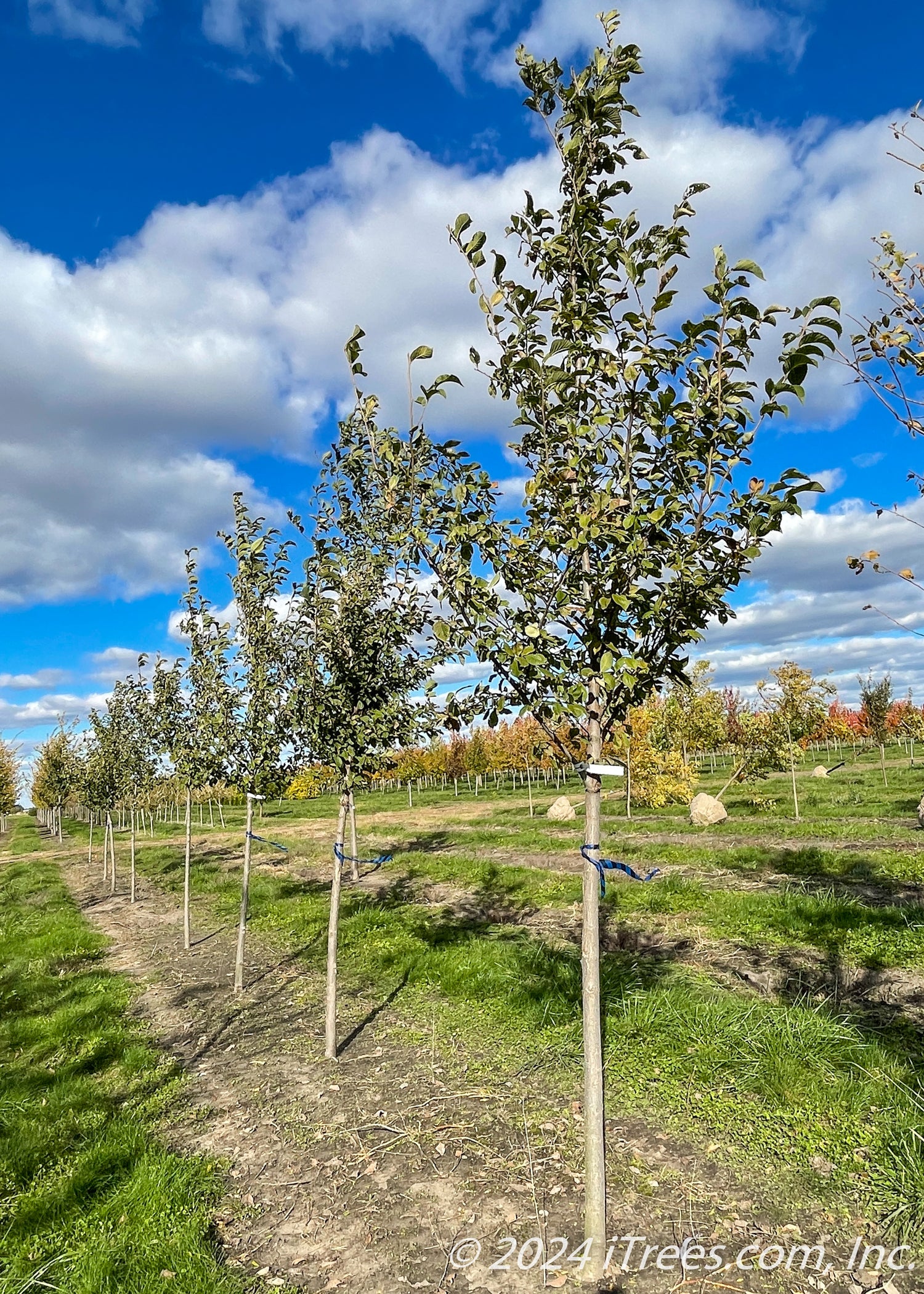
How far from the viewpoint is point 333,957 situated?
26.3ft

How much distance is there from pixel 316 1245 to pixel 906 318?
730 centimetres

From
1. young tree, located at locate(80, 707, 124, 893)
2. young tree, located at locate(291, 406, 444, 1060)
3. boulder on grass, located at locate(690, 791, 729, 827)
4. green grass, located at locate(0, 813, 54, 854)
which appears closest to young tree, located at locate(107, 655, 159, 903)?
young tree, located at locate(80, 707, 124, 893)

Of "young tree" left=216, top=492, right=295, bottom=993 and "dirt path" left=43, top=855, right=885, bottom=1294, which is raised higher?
"young tree" left=216, top=492, right=295, bottom=993

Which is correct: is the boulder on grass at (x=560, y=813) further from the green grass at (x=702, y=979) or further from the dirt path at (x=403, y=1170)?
the dirt path at (x=403, y=1170)

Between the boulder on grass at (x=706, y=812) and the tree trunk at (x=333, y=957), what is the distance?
17.8 metres

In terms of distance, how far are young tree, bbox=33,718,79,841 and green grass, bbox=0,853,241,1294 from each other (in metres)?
18.9

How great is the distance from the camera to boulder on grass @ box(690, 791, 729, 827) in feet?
77.2

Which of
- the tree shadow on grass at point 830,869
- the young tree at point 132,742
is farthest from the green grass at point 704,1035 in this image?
the young tree at point 132,742

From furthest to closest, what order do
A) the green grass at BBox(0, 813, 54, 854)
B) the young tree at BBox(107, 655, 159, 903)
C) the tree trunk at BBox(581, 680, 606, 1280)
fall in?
the green grass at BBox(0, 813, 54, 854), the young tree at BBox(107, 655, 159, 903), the tree trunk at BBox(581, 680, 606, 1280)

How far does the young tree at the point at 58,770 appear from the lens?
30.4 meters

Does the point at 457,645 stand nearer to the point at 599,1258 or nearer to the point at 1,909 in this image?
the point at 599,1258

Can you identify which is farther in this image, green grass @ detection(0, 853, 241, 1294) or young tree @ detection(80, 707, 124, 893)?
young tree @ detection(80, 707, 124, 893)

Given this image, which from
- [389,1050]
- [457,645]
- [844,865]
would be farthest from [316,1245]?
[844,865]

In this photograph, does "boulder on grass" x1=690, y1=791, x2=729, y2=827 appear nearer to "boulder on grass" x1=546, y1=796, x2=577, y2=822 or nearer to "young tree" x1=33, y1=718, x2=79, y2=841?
"boulder on grass" x1=546, y1=796, x2=577, y2=822
